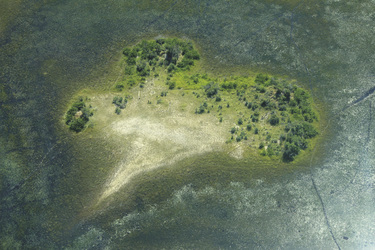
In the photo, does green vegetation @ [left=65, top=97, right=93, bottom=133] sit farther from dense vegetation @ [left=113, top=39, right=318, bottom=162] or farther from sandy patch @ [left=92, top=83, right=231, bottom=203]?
dense vegetation @ [left=113, top=39, right=318, bottom=162]

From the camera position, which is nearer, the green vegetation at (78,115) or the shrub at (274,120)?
the shrub at (274,120)

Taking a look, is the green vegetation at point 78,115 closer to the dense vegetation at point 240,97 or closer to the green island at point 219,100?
the green island at point 219,100

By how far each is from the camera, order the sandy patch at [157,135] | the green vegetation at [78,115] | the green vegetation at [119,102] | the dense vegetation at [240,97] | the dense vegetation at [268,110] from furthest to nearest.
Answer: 1. the green vegetation at [119,102]
2. the green vegetation at [78,115]
3. the dense vegetation at [240,97]
4. the dense vegetation at [268,110]
5. the sandy patch at [157,135]

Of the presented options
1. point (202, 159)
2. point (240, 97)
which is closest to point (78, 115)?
point (202, 159)

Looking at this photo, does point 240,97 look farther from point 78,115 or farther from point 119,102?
point 78,115

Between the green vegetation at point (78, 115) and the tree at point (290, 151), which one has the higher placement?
the green vegetation at point (78, 115)

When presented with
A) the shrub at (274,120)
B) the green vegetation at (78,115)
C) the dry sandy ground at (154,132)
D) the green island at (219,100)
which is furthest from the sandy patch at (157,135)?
the shrub at (274,120)

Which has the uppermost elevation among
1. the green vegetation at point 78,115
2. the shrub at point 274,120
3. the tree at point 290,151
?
the green vegetation at point 78,115

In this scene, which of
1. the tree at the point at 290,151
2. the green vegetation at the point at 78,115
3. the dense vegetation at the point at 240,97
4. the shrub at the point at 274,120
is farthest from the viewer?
the green vegetation at the point at 78,115
